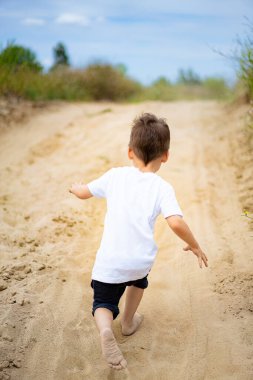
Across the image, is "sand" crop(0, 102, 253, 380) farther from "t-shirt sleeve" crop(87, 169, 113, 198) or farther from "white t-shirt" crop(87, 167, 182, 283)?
"t-shirt sleeve" crop(87, 169, 113, 198)

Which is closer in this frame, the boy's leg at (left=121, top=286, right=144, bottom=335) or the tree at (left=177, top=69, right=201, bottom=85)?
the boy's leg at (left=121, top=286, right=144, bottom=335)

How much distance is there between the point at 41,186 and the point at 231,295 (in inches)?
104

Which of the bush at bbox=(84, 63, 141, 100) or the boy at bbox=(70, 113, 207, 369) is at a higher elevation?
the bush at bbox=(84, 63, 141, 100)

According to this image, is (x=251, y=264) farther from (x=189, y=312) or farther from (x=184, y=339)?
(x=184, y=339)

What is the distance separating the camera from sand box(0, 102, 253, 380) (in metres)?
2.41

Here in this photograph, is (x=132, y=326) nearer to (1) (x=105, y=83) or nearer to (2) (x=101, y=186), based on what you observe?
(2) (x=101, y=186)

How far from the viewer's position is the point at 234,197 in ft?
15.1

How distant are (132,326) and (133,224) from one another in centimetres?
77

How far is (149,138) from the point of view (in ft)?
7.71

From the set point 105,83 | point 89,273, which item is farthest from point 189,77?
point 89,273

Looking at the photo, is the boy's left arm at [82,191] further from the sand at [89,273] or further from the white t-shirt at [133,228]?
the sand at [89,273]

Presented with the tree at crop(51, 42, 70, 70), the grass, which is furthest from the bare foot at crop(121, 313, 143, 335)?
the tree at crop(51, 42, 70, 70)

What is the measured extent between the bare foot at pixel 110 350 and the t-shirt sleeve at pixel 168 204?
0.70 metres

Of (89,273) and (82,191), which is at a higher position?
(82,191)
